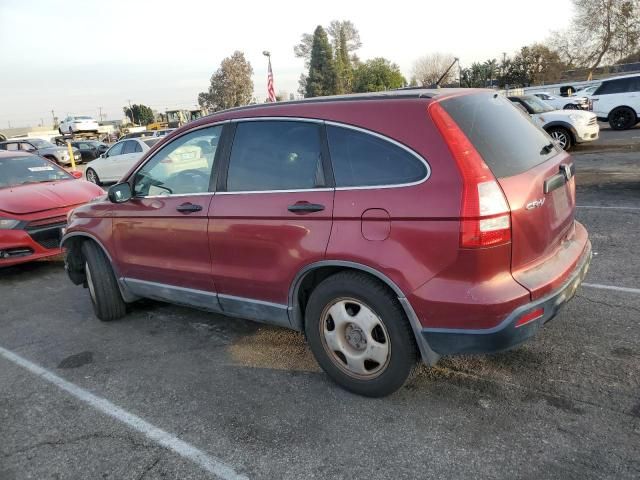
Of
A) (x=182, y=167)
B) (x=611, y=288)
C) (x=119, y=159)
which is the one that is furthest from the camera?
(x=119, y=159)

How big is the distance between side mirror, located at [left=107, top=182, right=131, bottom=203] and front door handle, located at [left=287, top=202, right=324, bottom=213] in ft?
5.94

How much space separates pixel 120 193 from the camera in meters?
4.30

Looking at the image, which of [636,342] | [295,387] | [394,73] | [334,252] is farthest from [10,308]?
[394,73]

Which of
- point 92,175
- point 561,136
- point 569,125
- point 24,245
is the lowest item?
point 92,175

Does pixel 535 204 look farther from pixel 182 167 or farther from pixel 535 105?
pixel 535 105

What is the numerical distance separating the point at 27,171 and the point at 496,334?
741 cm

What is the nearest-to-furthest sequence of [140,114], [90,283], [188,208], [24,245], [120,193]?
[188,208] < [120,193] < [90,283] < [24,245] < [140,114]

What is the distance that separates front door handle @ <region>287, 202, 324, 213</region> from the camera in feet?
10.0

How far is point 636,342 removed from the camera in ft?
11.7

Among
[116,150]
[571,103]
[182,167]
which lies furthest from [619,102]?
[182,167]

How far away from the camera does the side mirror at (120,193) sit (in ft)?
14.1

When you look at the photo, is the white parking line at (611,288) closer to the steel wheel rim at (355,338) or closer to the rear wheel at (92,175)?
the steel wheel rim at (355,338)

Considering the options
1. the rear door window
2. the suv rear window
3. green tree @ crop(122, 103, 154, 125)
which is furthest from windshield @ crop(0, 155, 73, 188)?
green tree @ crop(122, 103, 154, 125)

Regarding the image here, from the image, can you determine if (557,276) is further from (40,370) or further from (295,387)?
(40,370)
